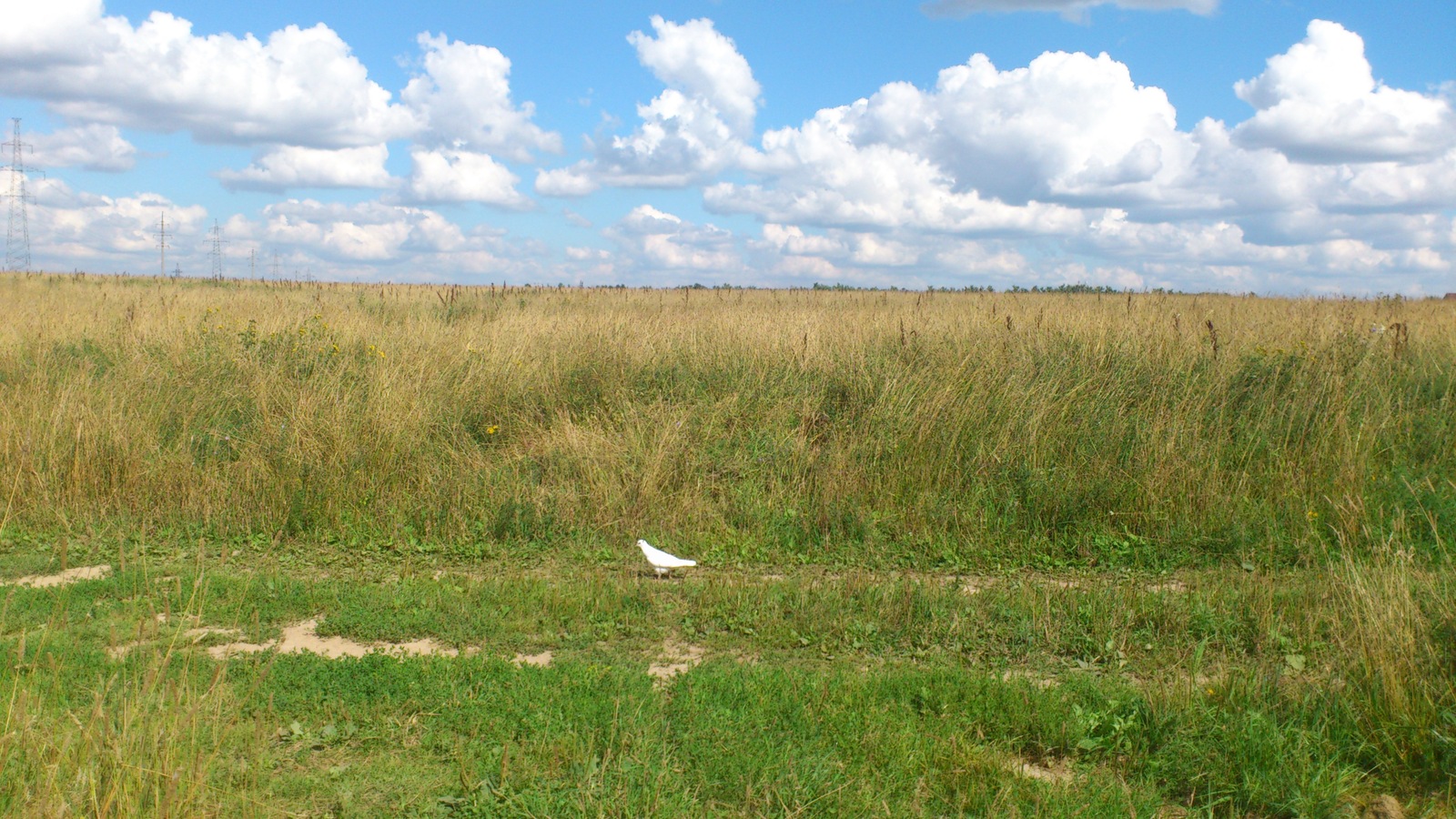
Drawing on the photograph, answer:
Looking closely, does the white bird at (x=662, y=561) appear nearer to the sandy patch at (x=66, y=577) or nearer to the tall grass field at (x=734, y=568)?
the tall grass field at (x=734, y=568)

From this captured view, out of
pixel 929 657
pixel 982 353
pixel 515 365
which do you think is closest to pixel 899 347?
pixel 982 353

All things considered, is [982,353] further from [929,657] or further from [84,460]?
[84,460]

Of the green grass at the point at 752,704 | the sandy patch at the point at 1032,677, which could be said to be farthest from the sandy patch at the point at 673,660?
the sandy patch at the point at 1032,677

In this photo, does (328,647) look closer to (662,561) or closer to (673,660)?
(673,660)

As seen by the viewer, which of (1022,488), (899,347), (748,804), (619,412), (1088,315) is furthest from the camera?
(1088,315)

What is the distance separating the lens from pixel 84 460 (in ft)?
23.1

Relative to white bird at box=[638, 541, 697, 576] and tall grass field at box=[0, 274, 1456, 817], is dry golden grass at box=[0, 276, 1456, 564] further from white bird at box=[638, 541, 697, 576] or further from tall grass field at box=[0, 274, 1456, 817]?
white bird at box=[638, 541, 697, 576]

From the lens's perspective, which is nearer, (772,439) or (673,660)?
(673,660)

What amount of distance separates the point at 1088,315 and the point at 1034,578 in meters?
6.93

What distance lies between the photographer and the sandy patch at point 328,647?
14.2 ft

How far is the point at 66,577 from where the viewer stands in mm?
5527

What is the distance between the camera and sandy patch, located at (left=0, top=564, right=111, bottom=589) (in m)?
5.32

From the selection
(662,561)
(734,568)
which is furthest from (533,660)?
(734,568)

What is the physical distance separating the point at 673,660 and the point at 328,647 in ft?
5.64
